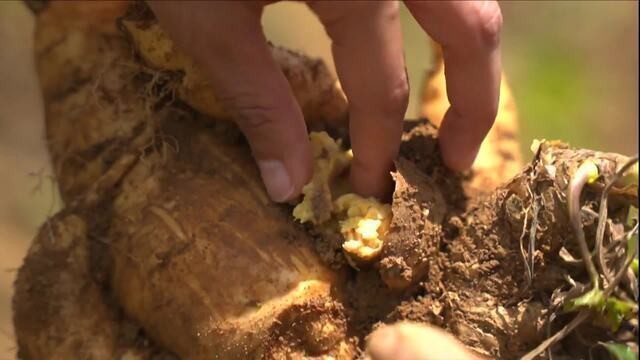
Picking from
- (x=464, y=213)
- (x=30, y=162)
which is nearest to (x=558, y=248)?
(x=464, y=213)

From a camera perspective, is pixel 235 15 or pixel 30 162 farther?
pixel 30 162

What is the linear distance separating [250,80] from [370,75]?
0.12 metres

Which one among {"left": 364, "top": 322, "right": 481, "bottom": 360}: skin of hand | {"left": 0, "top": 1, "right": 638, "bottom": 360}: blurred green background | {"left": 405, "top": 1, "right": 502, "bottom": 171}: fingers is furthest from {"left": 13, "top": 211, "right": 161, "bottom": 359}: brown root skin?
{"left": 405, "top": 1, "right": 502, "bottom": 171}: fingers

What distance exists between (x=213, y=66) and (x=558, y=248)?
40 cm

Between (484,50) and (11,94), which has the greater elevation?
(484,50)

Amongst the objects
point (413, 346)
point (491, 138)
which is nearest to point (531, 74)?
point (491, 138)

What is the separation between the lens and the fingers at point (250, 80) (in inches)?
31.2

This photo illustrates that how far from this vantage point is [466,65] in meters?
0.87

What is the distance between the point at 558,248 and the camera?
32.2 inches

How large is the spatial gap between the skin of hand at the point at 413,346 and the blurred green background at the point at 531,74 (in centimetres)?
53

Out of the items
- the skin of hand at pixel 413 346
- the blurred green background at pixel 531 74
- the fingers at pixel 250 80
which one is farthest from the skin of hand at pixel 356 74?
the blurred green background at pixel 531 74

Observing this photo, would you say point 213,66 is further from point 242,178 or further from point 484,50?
point 484,50

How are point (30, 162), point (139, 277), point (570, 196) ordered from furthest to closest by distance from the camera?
point (30, 162)
point (139, 277)
point (570, 196)

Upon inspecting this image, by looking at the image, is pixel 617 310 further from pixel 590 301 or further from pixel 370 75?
pixel 370 75
